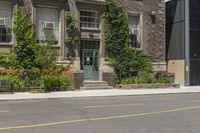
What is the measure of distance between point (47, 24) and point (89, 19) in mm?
3849

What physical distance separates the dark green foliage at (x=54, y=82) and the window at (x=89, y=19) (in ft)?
19.4

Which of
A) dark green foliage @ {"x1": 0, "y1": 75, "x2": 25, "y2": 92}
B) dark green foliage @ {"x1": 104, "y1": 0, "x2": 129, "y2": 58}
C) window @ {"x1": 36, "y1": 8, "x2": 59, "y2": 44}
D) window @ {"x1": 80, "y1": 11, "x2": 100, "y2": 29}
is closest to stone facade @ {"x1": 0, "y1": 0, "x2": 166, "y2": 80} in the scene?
window @ {"x1": 80, "y1": 11, "x2": 100, "y2": 29}

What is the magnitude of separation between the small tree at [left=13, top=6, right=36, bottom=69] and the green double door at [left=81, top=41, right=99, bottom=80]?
472 cm

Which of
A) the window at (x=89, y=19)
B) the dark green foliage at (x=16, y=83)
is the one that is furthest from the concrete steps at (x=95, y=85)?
the dark green foliage at (x=16, y=83)

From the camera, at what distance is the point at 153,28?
36.2 meters

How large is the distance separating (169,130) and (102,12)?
2224cm

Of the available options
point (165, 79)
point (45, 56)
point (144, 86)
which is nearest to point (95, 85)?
point (144, 86)

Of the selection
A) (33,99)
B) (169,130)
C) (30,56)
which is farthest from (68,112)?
(30,56)

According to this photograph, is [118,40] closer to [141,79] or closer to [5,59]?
[141,79]

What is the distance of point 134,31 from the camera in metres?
35.2

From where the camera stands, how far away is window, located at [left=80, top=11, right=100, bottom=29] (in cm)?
3228

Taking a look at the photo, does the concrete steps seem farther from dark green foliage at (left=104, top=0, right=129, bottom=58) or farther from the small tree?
the small tree

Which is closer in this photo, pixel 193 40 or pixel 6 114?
pixel 6 114

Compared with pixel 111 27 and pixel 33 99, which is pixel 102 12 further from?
pixel 33 99
